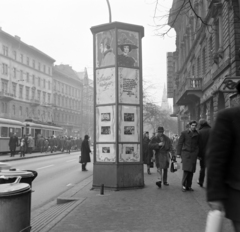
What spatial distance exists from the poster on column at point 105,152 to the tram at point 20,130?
20544 mm

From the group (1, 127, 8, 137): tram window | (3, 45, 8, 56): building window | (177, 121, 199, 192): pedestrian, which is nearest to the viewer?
(177, 121, 199, 192): pedestrian

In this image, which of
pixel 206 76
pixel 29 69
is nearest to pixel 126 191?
pixel 206 76

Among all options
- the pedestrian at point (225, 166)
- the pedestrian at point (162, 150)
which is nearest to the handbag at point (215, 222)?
the pedestrian at point (225, 166)

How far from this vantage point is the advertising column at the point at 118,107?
29.6 feet

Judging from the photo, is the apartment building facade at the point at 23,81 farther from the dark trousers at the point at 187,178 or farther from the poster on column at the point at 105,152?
the dark trousers at the point at 187,178

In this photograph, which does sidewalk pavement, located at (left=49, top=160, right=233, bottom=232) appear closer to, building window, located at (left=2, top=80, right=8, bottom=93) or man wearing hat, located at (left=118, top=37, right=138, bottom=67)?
man wearing hat, located at (left=118, top=37, right=138, bottom=67)

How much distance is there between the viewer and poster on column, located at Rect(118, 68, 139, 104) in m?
9.12

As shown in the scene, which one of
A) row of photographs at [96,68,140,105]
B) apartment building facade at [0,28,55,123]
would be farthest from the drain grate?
apartment building facade at [0,28,55,123]

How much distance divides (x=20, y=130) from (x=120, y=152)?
2465 cm

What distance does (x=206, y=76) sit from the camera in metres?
22.4

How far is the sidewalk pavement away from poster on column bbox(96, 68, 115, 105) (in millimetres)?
2420

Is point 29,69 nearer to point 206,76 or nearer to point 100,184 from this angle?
point 206,76

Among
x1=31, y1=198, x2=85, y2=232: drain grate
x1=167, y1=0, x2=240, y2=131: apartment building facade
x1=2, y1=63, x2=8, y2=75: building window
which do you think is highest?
x1=2, y1=63, x2=8, y2=75: building window

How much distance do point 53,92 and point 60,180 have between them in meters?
62.9
